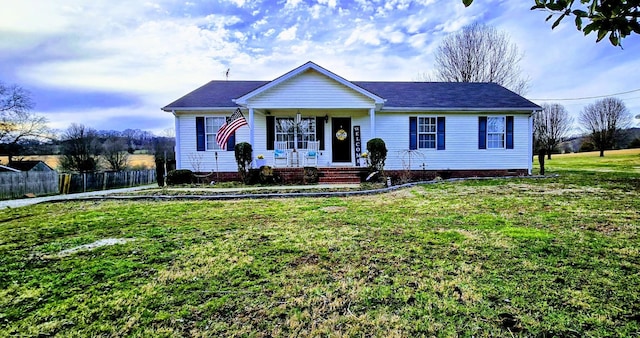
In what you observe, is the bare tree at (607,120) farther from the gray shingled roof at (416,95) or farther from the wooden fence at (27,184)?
the wooden fence at (27,184)

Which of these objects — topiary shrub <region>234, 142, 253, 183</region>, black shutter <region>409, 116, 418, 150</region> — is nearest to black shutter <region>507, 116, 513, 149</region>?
black shutter <region>409, 116, 418, 150</region>

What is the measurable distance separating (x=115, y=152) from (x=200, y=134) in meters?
24.5

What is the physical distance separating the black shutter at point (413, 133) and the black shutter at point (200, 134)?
9.56 metres

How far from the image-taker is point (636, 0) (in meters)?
1.57

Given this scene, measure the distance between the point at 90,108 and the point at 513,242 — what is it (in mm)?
41735

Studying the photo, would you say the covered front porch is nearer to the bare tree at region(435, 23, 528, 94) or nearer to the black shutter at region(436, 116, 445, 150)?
the black shutter at region(436, 116, 445, 150)

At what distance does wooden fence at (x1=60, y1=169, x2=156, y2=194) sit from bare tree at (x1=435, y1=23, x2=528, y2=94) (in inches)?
1041

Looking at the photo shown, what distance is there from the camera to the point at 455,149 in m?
14.3

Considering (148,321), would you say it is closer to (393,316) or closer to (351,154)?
(393,316)

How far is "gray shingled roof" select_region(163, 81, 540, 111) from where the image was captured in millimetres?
13898

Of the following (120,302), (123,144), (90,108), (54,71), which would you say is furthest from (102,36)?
(90,108)

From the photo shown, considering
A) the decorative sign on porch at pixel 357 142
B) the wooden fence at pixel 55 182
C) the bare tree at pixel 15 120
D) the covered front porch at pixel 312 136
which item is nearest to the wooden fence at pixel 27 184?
the wooden fence at pixel 55 182

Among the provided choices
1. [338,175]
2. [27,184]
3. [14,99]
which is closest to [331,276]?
[338,175]

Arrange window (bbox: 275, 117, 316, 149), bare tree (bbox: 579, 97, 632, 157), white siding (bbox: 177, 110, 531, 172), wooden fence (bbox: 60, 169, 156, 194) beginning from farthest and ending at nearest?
1. bare tree (bbox: 579, 97, 632, 157)
2. wooden fence (bbox: 60, 169, 156, 194)
3. white siding (bbox: 177, 110, 531, 172)
4. window (bbox: 275, 117, 316, 149)
